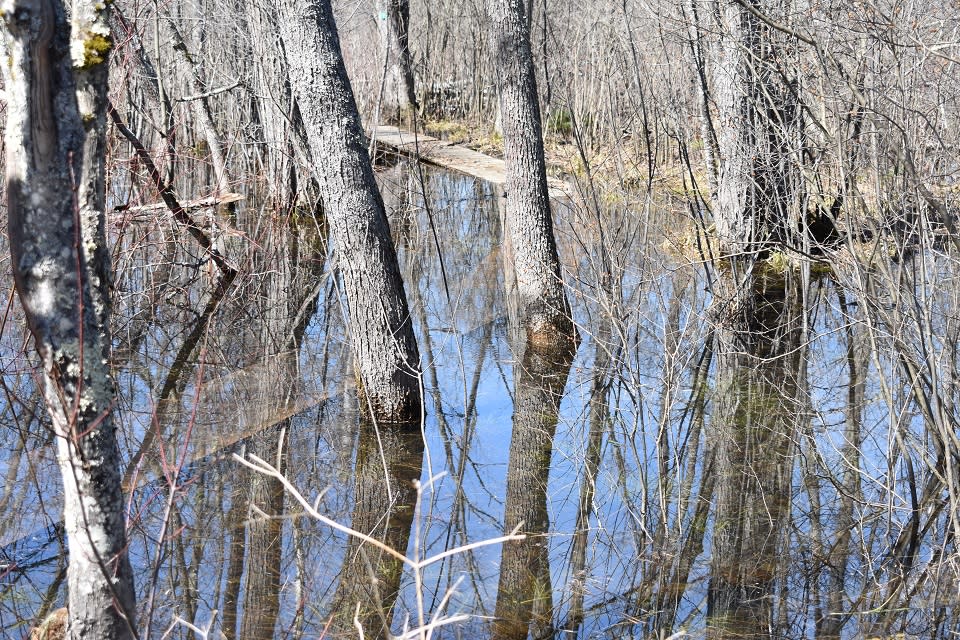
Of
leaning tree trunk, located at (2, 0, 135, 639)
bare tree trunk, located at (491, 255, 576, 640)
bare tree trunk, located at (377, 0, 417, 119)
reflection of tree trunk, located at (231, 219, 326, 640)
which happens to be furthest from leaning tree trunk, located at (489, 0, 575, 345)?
bare tree trunk, located at (377, 0, 417, 119)

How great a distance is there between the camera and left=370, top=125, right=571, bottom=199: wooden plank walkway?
597 inches

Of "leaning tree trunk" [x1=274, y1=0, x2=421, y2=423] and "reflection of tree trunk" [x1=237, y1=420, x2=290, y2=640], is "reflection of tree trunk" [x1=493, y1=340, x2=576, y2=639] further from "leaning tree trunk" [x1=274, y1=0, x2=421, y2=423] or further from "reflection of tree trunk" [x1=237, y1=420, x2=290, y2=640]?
"reflection of tree trunk" [x1=237, y1=420, x2=290, y2=640]

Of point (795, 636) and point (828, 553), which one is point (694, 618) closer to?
point (795, 636)

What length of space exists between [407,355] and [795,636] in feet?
10.5

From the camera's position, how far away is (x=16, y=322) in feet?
26.0

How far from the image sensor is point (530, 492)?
5.67 m

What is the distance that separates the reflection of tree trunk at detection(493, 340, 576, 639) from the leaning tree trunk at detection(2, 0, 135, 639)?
55.8 inches

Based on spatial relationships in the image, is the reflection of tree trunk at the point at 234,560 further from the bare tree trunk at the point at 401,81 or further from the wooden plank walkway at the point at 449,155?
the bare tree trunk at the point at 401,81

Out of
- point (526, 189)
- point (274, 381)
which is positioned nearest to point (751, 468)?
point (526, 189)

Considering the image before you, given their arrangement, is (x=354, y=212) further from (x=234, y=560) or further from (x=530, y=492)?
(x=234, y=560)

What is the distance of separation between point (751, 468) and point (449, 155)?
1185cm

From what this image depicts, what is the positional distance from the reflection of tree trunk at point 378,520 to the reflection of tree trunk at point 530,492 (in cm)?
57

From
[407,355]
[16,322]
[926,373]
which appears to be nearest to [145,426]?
[407,355]

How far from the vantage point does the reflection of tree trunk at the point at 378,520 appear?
172 inches
